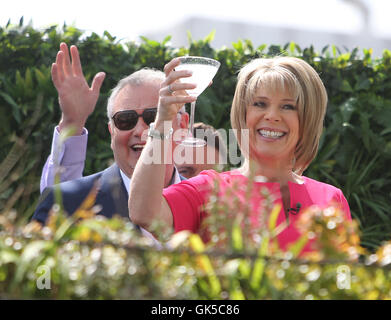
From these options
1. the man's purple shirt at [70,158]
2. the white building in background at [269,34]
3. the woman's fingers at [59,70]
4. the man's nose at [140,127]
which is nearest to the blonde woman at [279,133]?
the man's nose at [140,127]

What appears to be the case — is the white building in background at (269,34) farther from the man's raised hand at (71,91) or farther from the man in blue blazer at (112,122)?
the man's raised hand at (71,91)

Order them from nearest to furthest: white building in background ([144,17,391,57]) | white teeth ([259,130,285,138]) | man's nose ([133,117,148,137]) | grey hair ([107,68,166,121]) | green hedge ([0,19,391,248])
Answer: white teeth ([259,130,285,138])
man's nose ([133,117,148,137])
grey hair ([107,68,166,121])
green hedge ([0,19,391,248])
white building in background ([144,17,391,57])

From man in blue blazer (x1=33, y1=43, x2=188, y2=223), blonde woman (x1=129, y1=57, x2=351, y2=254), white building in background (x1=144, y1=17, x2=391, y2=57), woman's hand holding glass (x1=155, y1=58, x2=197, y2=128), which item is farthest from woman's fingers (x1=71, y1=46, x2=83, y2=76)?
white building in background (x1=144, y1=17, x2=391, y2=57)

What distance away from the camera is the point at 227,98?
5445 mm

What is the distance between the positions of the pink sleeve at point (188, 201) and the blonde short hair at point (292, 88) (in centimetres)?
37

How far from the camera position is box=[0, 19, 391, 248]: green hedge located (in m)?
4.99

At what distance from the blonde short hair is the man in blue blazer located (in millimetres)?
786

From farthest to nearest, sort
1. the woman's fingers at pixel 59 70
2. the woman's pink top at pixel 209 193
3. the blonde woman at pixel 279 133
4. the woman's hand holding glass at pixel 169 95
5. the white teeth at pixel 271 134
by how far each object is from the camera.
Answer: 1. the woman's fingers at pixel 59 70
2. the white teeth at pixel 271 134
3. the blonde woman at pixel 279 133
4. the woman's pink top at pixel 209 193
5. the woman's hand holding glass at pixel 169 95

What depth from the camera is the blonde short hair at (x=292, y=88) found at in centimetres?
257

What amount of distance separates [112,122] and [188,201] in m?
1.35

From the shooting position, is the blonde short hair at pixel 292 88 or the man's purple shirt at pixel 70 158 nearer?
the blonde short hair at pixel 292 88

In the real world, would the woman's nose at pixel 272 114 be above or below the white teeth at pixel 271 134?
above

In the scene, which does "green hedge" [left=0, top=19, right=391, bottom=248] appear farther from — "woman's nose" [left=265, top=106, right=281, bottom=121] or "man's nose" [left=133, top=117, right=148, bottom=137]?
"woman's nose" [left=265, top=106, right=281, bottom=121]
